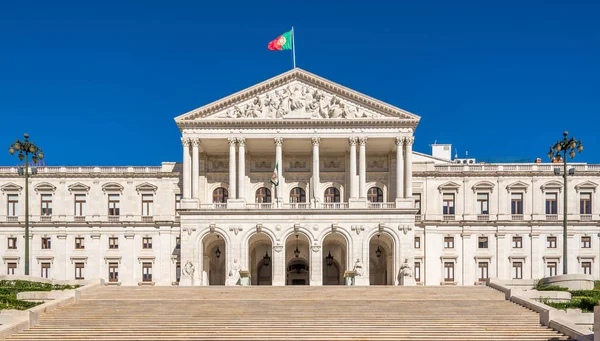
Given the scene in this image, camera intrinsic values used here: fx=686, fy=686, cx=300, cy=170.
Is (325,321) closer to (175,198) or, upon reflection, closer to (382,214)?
(382,214)

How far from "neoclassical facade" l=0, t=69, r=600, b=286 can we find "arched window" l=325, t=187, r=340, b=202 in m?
0.10

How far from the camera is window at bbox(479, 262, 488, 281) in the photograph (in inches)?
2606

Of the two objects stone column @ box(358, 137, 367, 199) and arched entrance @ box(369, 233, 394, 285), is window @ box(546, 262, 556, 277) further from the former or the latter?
stone column @ box(358, 137, 367, 199)

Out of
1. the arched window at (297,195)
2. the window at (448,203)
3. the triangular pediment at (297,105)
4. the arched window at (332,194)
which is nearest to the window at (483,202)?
the window at (448,203)

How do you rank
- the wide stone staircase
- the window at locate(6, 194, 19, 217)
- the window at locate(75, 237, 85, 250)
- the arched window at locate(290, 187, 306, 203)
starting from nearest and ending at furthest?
1. the wide stone staircase
2. the arched window at locate(290, 187, 306, 203)
3. the window at locate(75, 237, 85, 250)
4. the window at locate(6, 194, 19, 217)

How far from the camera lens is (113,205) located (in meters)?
67.8

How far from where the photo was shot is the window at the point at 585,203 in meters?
66.7

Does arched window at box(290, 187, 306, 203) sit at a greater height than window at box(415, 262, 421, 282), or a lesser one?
greater

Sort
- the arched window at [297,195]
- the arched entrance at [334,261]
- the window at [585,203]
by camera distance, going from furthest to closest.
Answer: the window at [585,203] → the arched window at [297,195] → the arched entrance at [334,261]

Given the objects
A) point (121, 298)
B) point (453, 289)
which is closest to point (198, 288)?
point (121, 298)

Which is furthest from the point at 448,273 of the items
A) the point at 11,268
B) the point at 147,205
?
the point at 11,268

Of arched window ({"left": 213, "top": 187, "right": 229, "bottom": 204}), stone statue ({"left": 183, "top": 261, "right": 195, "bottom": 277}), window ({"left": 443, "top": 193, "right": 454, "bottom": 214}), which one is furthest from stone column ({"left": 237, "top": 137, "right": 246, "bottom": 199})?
window ({"left": 443, "top": 193, "right": 454, "bottom": 214})

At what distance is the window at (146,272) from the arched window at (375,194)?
22.3 meters

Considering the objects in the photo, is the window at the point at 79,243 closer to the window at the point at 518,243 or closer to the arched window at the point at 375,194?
the arched window at the point at 375,194
